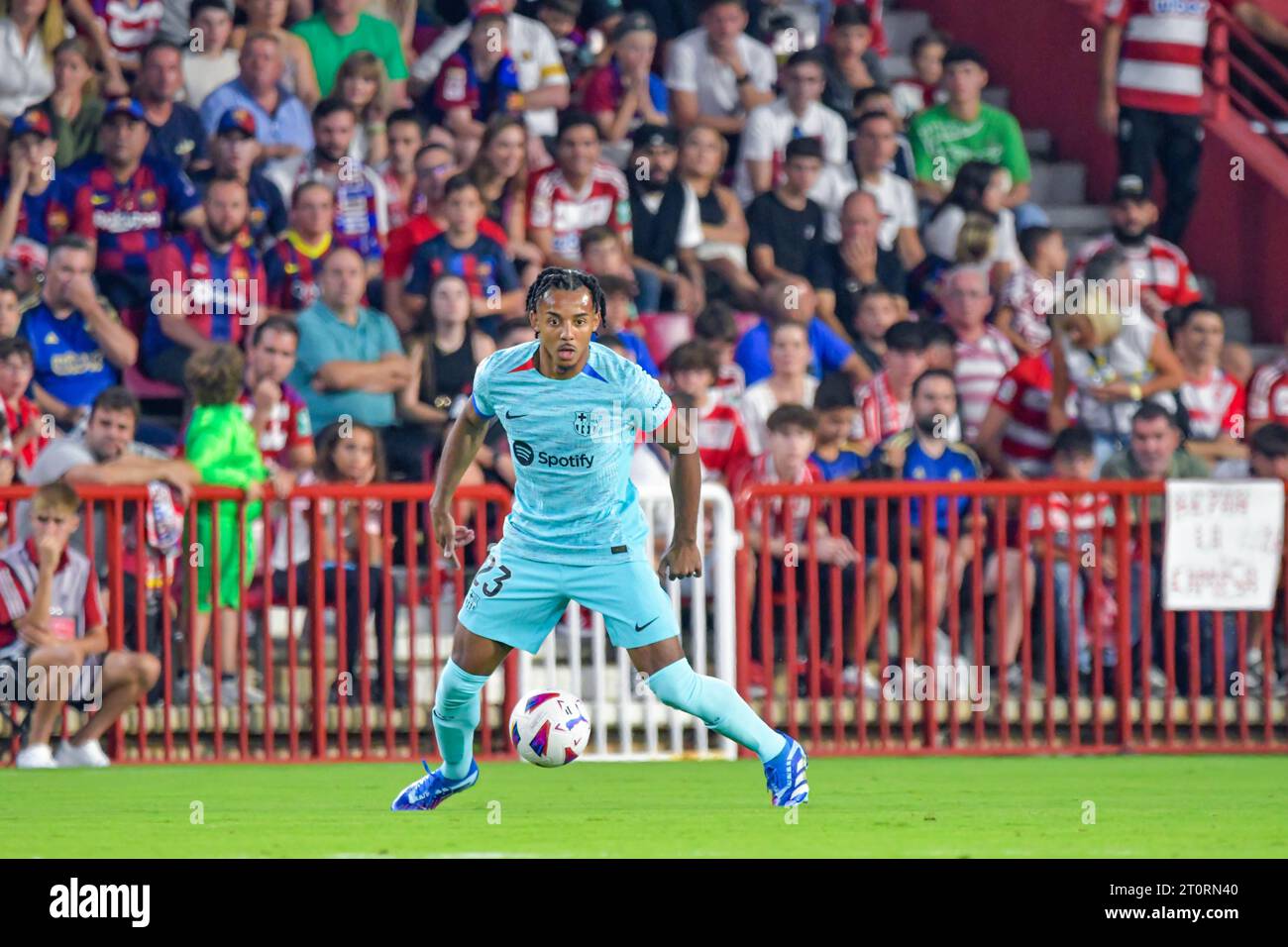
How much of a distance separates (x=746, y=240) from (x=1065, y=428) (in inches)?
110

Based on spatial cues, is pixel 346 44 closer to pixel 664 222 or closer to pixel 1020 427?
pixel 664 222

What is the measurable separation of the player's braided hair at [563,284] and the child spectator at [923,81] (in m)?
9.39

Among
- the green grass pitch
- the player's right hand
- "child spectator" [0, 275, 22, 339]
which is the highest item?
"child spectator" [0, 275, 22, 339]

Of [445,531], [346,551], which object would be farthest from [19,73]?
[445,531]

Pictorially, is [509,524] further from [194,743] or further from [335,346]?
[335,346]

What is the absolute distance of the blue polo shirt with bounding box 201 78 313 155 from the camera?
52.3 feet

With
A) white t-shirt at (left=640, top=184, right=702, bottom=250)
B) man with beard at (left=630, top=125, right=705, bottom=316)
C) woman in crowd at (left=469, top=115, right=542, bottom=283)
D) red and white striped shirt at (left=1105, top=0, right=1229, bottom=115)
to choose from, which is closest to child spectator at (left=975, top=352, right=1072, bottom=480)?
man with beard at (left=630, top=125, right=705, bottom=316)

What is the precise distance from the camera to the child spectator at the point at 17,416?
13.5 meters

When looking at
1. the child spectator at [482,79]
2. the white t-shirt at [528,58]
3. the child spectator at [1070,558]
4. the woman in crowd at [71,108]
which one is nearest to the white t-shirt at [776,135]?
the white t-shirt at [528,58]

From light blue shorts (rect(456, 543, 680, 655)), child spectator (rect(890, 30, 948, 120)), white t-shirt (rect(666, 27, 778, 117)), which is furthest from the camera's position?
child spectator (rect(890, 30, 948, 120))

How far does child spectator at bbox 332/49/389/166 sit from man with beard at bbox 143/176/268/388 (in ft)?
4.50

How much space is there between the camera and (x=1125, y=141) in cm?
1777

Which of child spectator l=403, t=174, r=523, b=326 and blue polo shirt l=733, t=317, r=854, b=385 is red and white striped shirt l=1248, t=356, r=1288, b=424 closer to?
blue polo shirt l=733, t=317, r=854, b=385

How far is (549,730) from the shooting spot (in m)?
9.48
